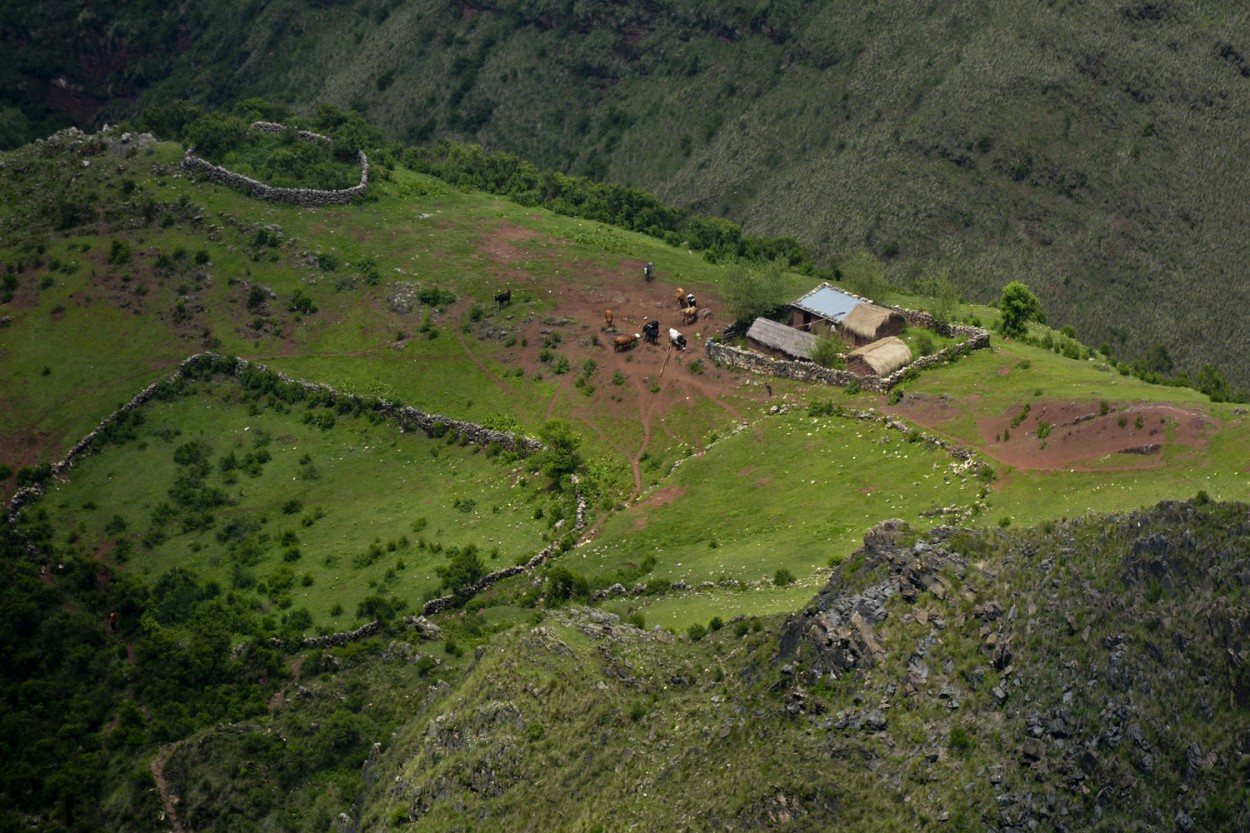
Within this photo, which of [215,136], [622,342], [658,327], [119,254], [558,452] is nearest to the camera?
[558,452]

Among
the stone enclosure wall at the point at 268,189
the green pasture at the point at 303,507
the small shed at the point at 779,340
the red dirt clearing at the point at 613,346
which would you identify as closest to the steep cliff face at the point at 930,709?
the green pasture at the point at 303,507

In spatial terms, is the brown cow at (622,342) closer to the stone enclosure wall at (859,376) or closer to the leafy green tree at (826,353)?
the stone enclosure wall at (859,376)

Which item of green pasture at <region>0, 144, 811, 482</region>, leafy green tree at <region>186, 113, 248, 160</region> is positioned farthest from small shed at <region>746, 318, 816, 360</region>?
leafy green tree at <region>186, 113, 248, 160</region>

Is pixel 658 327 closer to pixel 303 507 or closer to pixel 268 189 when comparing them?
pixel 303 507

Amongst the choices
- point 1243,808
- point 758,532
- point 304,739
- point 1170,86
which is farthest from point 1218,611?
point 1170,86

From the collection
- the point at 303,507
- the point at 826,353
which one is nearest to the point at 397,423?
the point at 303,507

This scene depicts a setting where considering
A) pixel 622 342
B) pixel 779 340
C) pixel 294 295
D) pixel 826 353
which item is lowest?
Result: pixel 294 295

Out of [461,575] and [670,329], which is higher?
[670,329]
